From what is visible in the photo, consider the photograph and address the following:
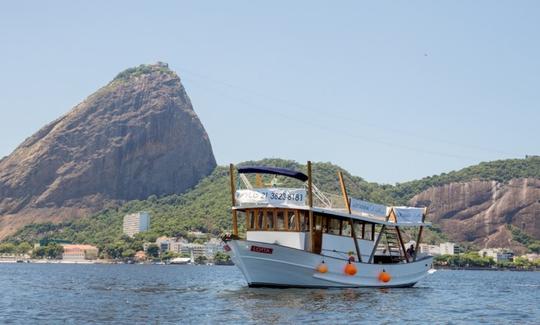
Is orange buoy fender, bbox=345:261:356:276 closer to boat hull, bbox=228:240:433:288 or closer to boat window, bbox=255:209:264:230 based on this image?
boat hull, bbox=228:240:433:288

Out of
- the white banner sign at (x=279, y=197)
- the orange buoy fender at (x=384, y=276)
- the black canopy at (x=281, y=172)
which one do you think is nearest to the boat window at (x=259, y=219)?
the white banner sign at (x=279, y=197)

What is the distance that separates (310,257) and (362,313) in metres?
11.3

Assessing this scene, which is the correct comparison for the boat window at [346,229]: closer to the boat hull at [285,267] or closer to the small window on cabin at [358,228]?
the small window on cabin at [358,228]

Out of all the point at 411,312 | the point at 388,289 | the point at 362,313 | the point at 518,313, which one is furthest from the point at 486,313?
the point at 388,289

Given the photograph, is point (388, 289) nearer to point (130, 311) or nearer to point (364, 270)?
point (364, 270)

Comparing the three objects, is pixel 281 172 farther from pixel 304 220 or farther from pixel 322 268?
pixel 322 268

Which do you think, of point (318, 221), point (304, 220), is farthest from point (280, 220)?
point (318, 221)

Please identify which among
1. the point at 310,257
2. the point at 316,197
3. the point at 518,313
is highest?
the point at 316,197

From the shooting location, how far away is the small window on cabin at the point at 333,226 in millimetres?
57500

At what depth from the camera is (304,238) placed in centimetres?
5516

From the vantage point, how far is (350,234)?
59875mm

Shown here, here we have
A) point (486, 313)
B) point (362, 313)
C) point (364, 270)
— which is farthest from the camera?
point (364, 270)

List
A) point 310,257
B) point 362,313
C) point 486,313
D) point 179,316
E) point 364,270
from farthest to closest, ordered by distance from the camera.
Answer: point 364,270
point 310,257
point 486,313
point 362,313
point 179,316

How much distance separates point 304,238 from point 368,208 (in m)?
6.89
